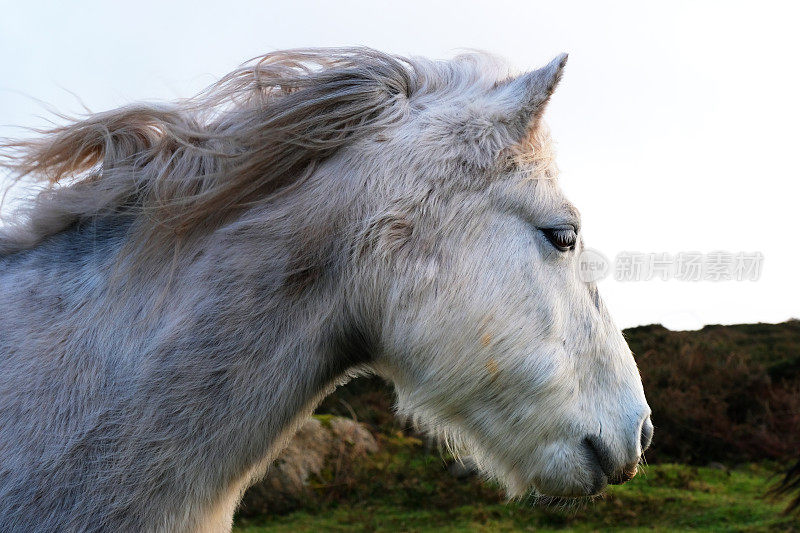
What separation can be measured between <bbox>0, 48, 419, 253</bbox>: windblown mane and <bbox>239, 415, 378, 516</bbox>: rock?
17.7ft

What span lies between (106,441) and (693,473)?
784 centimetres

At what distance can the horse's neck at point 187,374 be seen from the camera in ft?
5.71

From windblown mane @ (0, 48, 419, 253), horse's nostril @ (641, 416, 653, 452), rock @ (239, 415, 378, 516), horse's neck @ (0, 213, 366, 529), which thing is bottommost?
rock @ (239, 415, 378, 516)

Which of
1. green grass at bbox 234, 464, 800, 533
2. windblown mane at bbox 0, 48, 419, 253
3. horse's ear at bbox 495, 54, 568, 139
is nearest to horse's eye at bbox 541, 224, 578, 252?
horse's ear at bbox 495, 54, 568, 139

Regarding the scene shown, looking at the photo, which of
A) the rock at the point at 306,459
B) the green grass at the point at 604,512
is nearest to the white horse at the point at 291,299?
the green grass at the point at 604,512

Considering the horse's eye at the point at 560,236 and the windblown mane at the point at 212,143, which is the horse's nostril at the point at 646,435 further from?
the windblown mane at the point at 212,143

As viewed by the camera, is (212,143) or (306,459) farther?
(306,459)

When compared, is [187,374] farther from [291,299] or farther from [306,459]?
[306,459]

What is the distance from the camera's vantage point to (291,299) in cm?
180

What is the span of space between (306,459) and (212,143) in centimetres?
680

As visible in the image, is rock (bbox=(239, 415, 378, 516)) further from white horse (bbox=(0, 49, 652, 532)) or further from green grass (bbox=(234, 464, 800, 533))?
white horse (bbox=(0, 49, 652, 532))

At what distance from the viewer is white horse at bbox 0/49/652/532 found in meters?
1.76

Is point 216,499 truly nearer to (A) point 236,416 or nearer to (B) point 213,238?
(A) point 236,416

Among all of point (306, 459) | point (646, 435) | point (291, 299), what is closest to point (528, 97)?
point (291, 299)
